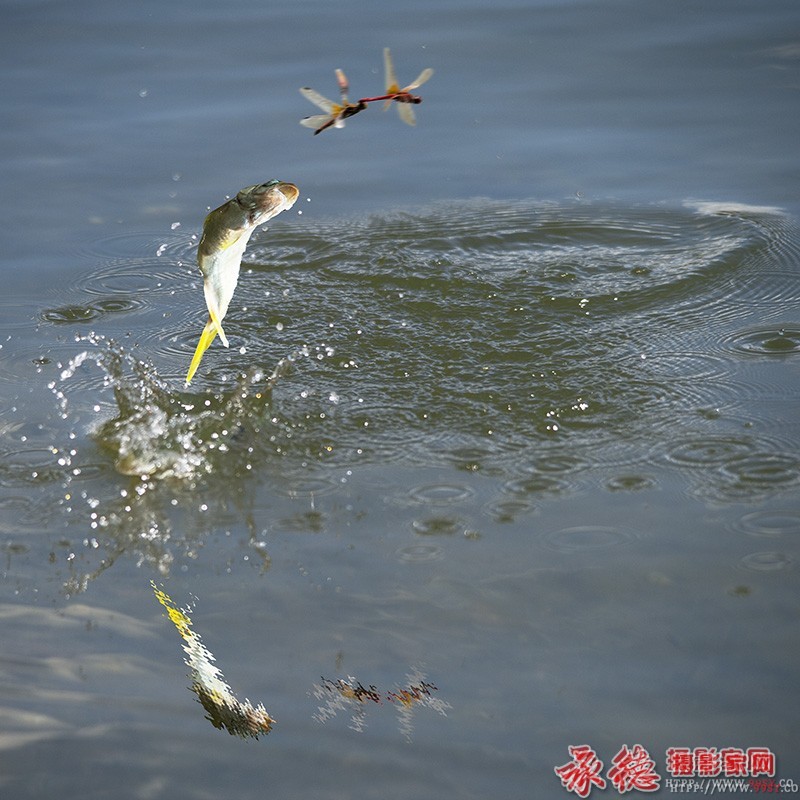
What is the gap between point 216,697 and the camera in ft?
7.95

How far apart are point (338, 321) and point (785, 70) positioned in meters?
3.71

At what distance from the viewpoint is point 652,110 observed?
19.6ft

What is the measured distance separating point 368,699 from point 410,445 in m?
0.99

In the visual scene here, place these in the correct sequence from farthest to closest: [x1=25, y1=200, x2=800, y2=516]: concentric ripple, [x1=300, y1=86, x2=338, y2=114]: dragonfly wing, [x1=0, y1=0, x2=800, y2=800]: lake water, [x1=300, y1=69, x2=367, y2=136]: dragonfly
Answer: [x1=25, y1=200, x2=800, y2=516]: concentric ripple → [x1=300, y1=86, x2=338, y2=114]: dragonfly wing → [x1=300, y1=69, x2=367, y2=136]: dragonfly → [x1=0, y1=0, x2=800, y2=800]: lake water

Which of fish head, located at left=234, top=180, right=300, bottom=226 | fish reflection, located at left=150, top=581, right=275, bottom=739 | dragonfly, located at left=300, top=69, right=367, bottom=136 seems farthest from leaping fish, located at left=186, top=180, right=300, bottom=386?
fish reflection, located at left=150, top=581, right=275, bottom=739

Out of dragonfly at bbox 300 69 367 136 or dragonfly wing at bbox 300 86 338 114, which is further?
dragonfly wing at bbox 300 86 338 114

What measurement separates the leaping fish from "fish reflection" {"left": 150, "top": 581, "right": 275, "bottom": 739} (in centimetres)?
74

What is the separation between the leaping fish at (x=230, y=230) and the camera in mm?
2688

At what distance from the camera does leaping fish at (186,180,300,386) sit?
8.82ft

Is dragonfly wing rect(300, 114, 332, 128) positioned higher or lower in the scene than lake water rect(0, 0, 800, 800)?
higher

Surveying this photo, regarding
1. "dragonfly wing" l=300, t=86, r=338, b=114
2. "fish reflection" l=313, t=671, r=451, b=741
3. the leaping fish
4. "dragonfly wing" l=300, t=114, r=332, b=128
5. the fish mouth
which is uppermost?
"dragonfly wing" l=300, t=86, r=338, b=114

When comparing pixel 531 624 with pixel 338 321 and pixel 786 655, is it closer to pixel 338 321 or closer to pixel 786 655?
pixel 786 655

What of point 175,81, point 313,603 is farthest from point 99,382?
point 175,81

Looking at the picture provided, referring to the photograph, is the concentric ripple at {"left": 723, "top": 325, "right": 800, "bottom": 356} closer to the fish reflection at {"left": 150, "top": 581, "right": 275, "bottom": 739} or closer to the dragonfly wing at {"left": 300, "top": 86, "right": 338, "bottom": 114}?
the dragonfly wing at {"left": 300, "top": 86, "right": 338, "bottom": 114}
